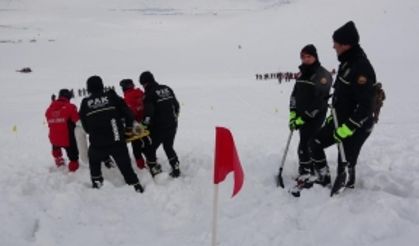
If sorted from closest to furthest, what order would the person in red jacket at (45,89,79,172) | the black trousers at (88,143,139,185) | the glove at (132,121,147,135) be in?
1. the black trousers at (88,143,139,185)
2. the glove at (132,121,147,135)
3. the person in red jacket at (45,89,79,172)

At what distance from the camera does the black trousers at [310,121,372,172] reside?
5.69 meters

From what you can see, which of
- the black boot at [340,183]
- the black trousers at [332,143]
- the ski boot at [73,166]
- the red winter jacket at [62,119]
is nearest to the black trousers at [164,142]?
the ski boot at [73,166]

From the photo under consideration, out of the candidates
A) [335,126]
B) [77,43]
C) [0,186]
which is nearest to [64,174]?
[0,186]

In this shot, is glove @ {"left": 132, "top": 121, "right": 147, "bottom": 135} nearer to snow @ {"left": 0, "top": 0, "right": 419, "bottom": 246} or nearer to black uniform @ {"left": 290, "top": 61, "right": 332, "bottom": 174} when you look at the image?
snow @ {"left": 0, "top": 0, "right": 419, "bottom": 246}

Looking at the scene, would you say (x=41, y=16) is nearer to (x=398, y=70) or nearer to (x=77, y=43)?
(x=77, y=43)

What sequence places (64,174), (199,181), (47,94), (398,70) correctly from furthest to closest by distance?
1. (398,70)
2. (47,94)
3. (64,174)
4. (199,181)

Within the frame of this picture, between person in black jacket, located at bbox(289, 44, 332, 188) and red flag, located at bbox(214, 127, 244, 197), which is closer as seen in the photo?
red flag, located at bbox(214, 127, 244, 197)

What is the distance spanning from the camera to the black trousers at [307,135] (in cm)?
634

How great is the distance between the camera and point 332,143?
19.8 feet

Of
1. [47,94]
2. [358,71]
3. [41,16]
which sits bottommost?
[47,94]

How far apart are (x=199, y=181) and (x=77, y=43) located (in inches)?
2781

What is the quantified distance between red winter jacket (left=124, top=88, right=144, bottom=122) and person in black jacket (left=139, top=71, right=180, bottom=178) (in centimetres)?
71

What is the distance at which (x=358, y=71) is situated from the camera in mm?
5320

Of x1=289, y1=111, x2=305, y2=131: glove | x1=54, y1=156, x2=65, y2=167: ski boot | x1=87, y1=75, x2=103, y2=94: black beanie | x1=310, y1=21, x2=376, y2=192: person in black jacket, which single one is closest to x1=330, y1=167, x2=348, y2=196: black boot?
x1=310, y1=21, x2=376, y2=192: person in black jacket
